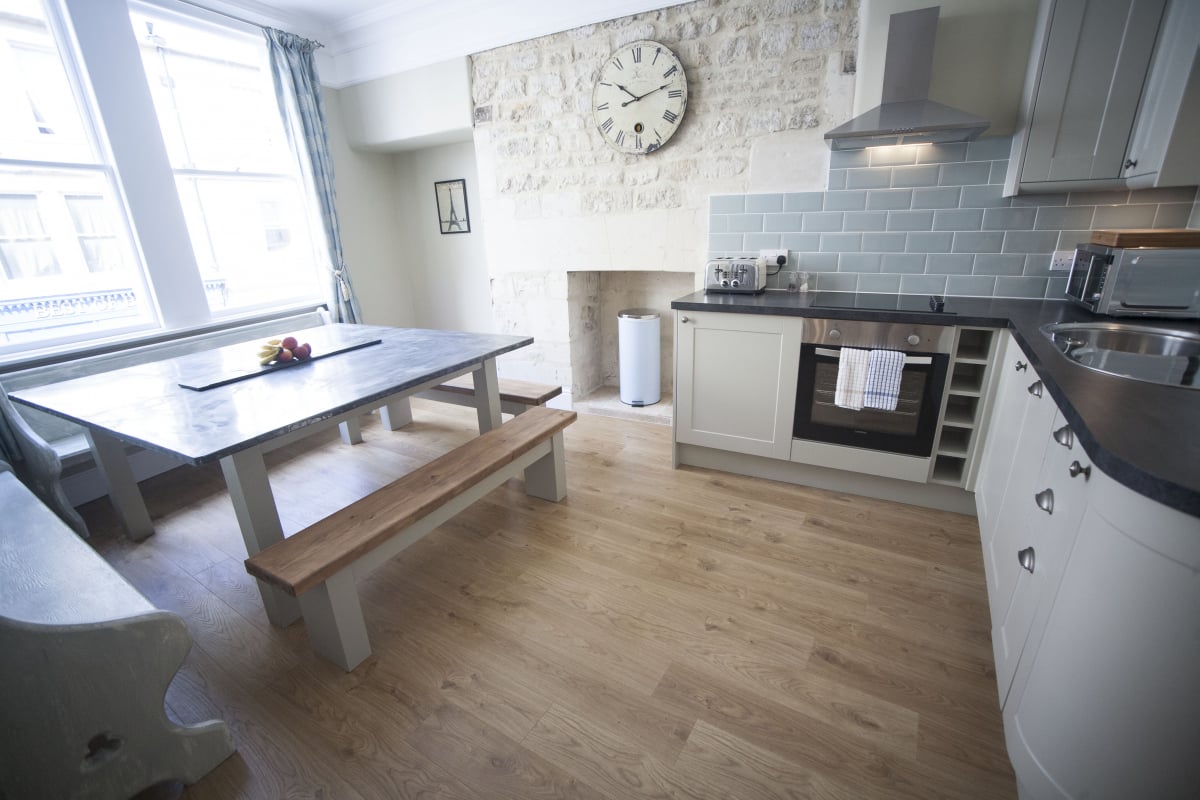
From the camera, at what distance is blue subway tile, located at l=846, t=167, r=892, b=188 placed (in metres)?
2.50

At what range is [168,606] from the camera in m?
1.94

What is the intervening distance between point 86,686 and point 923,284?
331cm

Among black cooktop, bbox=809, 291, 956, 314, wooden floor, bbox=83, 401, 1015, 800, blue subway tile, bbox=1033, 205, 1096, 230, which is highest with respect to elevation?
blue subway tile, bbox=1033, 205, 1096, 230

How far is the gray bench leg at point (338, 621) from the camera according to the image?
1.54 meters

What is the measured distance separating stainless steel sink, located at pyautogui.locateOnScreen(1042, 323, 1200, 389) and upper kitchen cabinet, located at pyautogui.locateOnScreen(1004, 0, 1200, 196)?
54 centimetres

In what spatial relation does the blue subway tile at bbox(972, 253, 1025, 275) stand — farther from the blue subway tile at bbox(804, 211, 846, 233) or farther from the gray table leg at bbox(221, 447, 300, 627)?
the gray table leg at bbox(221, 447, 300, 627)

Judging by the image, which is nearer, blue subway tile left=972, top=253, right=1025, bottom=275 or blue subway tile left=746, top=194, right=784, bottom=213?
blue subway tile left=972, top=253, right=1025, bottom=275

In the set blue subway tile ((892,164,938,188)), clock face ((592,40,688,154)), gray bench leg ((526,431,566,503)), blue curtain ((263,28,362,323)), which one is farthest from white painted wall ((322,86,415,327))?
blue subway tile ((892,164,938,188))

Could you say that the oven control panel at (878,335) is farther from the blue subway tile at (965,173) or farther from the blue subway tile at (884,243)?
the blue subway tile at (965,173)

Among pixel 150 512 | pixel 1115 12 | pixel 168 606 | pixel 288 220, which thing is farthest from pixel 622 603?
pixel 288 220

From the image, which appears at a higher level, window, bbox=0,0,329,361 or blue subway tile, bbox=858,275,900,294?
window, bbox=0,0,329,361

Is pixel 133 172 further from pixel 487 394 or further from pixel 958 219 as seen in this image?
pixel 958 219

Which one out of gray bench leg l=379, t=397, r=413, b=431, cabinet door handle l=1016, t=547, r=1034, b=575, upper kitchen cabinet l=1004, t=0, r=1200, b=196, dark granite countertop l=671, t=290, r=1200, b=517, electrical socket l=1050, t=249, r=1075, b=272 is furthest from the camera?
gray bench leg l=379, t=397, r=413, b=431

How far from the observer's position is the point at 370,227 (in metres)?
4.35
